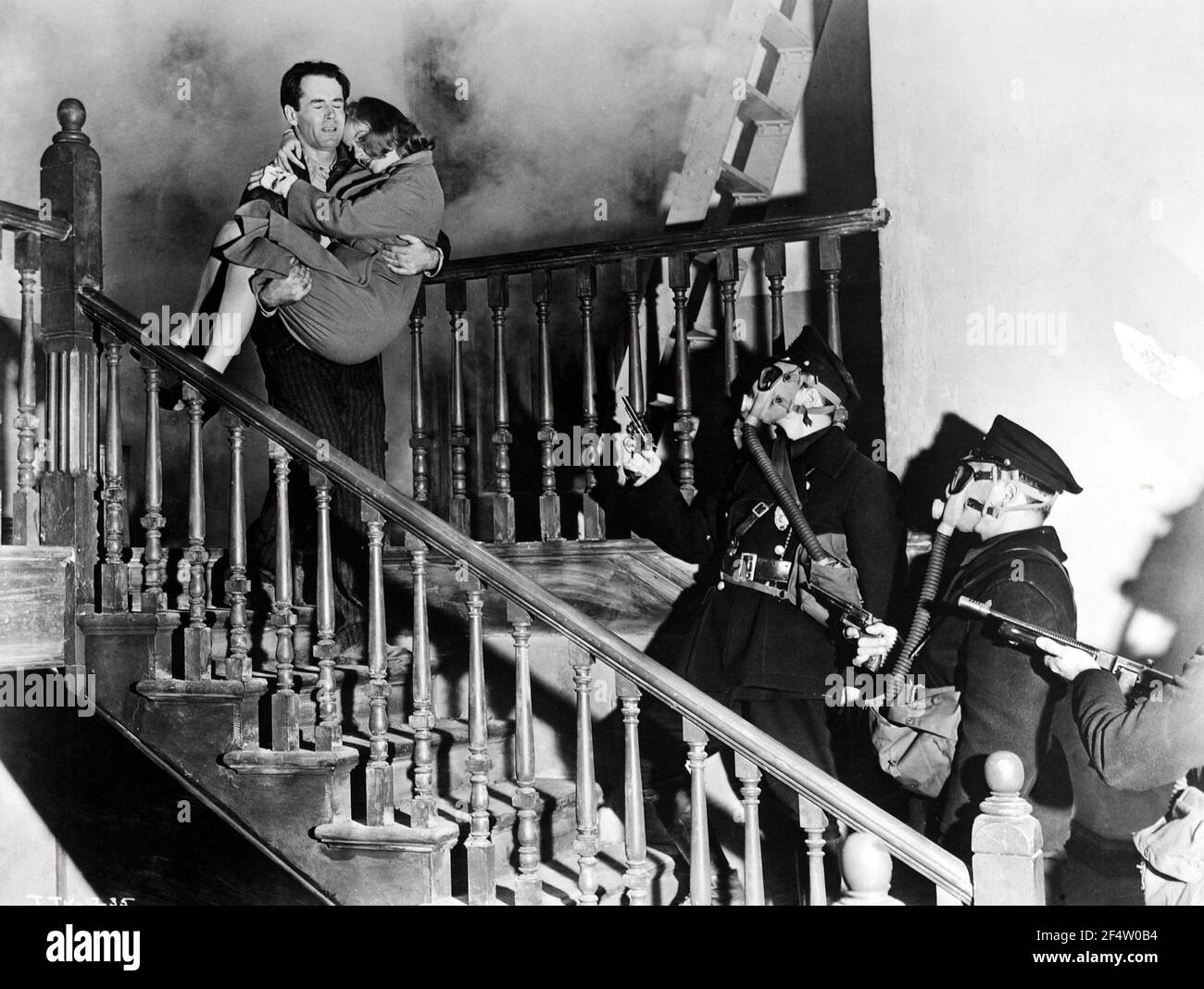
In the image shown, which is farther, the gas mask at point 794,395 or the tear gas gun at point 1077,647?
the gas mask at point 794,395

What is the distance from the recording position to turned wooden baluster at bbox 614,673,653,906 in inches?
95.0

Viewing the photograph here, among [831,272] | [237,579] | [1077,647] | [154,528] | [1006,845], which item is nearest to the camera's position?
[1006,845]

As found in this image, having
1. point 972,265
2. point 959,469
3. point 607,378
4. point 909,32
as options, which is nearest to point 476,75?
point 607,378

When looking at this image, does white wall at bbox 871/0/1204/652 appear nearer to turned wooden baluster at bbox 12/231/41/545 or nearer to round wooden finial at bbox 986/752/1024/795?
round wooden finial at bbox 986/752/1024/795

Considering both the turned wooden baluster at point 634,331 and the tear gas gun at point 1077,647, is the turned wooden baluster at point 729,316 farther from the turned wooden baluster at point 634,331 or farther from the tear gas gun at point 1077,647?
the tear gas gun at point 1077,647

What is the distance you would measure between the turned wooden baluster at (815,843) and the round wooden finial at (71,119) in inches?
102

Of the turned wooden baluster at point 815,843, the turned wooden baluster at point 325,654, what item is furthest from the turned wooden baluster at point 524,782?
the turned wooden baluster at point 815,843

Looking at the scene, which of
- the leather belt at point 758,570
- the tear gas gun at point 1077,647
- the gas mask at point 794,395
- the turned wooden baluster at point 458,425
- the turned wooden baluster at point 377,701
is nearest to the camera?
the tear gas gun at point 1077,647

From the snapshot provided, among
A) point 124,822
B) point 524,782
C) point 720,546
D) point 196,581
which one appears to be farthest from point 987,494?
point 124,822

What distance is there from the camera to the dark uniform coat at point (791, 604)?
279 cm

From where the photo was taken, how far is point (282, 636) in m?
2.72

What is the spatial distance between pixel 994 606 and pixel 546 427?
134 centimetres
